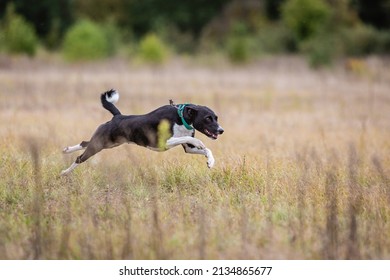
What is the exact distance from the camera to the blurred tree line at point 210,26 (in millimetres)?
33469

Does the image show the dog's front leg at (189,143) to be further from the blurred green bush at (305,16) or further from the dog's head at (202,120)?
the blurred green bush at (305,16)

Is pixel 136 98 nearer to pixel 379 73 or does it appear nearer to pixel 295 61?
pixel 379 73

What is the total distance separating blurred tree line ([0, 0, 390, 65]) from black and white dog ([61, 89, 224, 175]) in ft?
76.0

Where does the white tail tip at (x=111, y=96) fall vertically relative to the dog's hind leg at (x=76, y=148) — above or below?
above

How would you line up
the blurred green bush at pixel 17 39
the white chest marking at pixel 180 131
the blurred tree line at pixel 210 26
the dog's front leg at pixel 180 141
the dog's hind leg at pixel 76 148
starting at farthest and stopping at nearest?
the blurred tree line at pixel 210 26 < the blurred green bush at pixel 17 39 < the dog's hind leg at pixel 76 148 < the white chest marking at pixel 180 131 < the dog's front leg at pixel 180 141

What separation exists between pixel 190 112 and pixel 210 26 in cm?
5554

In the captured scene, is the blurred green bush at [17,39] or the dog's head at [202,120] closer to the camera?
the dog's head at [202,120]

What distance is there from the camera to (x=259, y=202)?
6.95 meters

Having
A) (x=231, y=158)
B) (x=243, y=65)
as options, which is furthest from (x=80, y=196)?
(x=243, y=65)

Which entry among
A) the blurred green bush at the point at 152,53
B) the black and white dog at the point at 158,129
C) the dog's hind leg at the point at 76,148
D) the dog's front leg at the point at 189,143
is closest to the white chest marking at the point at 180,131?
the black and white dog at the point at 158,129

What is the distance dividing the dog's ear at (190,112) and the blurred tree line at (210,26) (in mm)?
23663

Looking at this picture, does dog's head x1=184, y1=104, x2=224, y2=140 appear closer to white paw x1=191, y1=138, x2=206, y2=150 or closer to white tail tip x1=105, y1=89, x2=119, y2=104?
white paw x1=191, y1=138, x2=206, y2=150

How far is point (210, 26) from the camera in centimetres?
6238

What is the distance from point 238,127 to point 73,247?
30.7 ft
